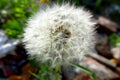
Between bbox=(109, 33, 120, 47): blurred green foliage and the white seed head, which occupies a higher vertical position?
the white seed head

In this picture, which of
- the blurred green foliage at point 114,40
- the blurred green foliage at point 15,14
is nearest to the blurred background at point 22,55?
the blurred green foliage at point 15,14

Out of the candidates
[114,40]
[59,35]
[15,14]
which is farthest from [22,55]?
[59,35]

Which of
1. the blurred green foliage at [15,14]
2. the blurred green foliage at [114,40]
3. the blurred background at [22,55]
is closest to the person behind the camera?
the blurred background at [22,55]

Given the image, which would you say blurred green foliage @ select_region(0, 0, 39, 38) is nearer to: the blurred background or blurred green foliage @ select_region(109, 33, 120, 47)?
the blurred background

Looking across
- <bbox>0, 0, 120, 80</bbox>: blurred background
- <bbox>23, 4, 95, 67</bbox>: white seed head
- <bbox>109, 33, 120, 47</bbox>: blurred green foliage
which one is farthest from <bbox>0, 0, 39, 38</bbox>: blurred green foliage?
<bbox>109, 33, 120, 47</bbox>: blurred green foliage

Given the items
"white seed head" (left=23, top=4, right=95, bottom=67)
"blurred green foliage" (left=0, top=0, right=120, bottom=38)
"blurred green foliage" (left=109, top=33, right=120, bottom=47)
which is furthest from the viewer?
"blurred green foliage" (left=109, top=33, right=120, bottom=47)

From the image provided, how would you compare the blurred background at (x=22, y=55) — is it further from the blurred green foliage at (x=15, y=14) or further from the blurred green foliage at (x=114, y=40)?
the blurred green foliage at (x=114, y=40)
